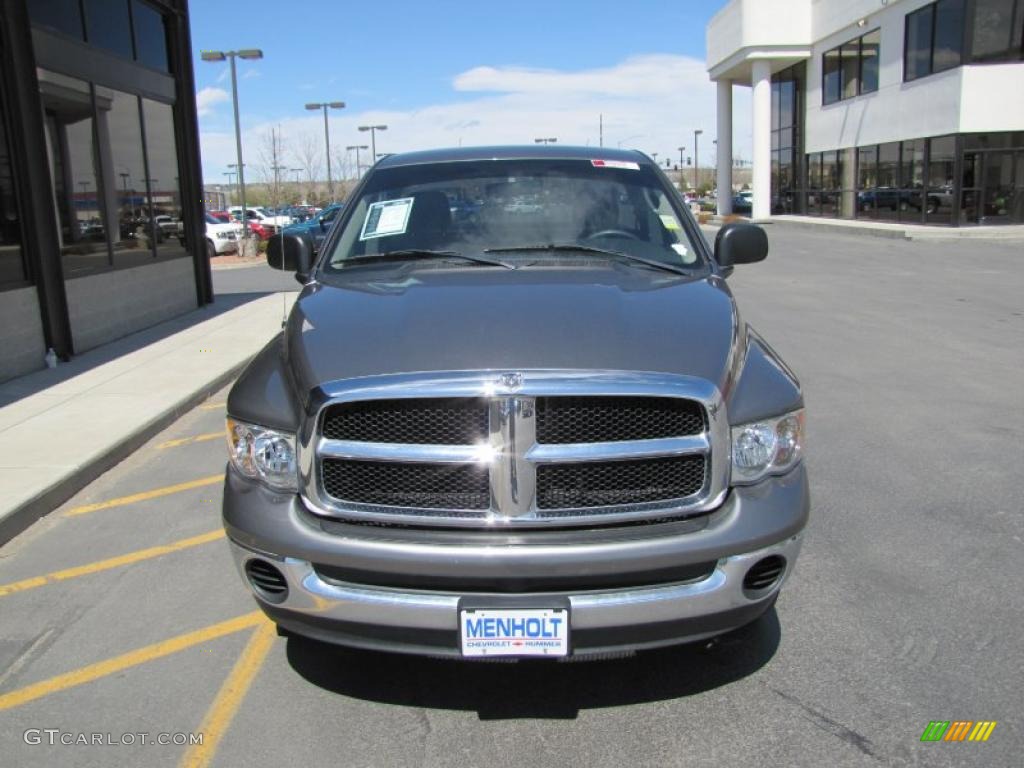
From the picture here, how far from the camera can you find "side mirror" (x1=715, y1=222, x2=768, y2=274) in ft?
14.4

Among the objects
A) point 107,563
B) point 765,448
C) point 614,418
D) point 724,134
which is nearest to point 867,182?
point 724,134

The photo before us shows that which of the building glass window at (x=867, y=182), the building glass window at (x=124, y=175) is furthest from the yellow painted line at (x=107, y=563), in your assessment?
the building glass window at (x=867, y=182)

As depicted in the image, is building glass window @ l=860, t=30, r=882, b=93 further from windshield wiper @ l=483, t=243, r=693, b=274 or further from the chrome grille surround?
the chrome grille surround

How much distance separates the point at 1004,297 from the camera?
13711 mm

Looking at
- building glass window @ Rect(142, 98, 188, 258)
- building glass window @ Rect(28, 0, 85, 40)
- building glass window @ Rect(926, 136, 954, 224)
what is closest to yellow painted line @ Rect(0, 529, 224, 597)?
building glass window @ Rect(28, 0, 85, 40)

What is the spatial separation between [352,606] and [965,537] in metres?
3.28

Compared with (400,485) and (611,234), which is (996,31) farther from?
(400,485)

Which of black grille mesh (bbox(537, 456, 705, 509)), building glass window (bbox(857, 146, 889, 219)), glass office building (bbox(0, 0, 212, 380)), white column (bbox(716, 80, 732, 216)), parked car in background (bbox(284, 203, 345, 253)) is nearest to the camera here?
black grille mesh (bbox(537, 456, 705, 509))

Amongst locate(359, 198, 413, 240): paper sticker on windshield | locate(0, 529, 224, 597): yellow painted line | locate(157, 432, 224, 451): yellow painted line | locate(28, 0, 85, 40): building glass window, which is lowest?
locate(0, 529, 224, 597): yellow painted line

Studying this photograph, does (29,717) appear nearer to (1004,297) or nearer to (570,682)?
(570,682)

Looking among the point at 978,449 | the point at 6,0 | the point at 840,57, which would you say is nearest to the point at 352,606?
the point at 978,449

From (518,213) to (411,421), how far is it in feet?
5.92

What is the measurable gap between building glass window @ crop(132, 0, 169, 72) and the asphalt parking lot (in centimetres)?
904

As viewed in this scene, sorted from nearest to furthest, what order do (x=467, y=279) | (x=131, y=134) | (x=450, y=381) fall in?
(x=450, y=381), (x=467, y=279), (x=131, y=134)
